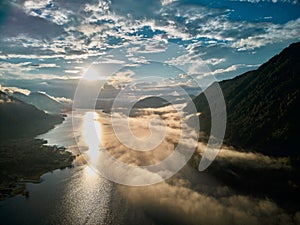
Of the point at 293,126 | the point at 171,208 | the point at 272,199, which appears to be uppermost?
the point at 293,126

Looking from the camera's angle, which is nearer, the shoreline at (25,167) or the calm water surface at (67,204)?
the calm water surface at (67,204)

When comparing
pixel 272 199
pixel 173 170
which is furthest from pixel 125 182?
pixel 272 199

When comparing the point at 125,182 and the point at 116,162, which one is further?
the point at 116,162

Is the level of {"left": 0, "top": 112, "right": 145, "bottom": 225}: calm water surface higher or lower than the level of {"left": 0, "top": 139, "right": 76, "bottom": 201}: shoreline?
lower

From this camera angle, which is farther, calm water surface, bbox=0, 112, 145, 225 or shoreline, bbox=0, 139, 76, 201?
shoreline, bbox=0, 139, 76, 201

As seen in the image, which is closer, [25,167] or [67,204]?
[67,204]

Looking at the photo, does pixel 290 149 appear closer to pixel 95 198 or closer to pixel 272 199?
pixel 272 199

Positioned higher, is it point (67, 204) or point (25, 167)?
point (25, 167)

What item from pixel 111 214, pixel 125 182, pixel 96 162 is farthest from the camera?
pixel 96 162

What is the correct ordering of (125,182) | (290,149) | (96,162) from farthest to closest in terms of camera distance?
(96,162), (290,149), (125,182)

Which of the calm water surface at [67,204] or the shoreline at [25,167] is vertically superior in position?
the shoreline at [25,167]

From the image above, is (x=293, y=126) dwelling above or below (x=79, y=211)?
above
